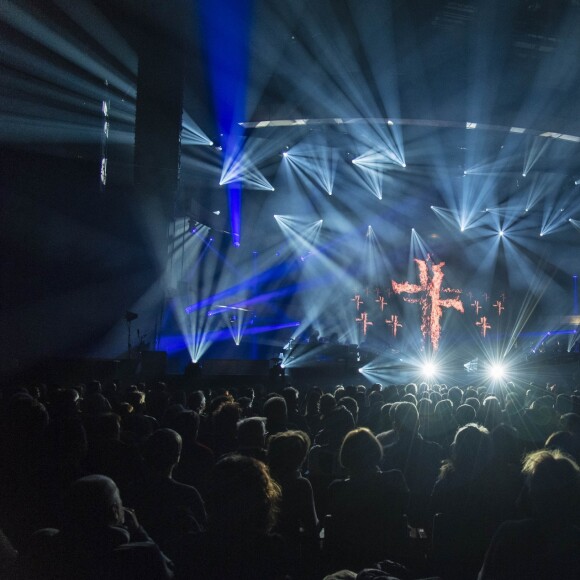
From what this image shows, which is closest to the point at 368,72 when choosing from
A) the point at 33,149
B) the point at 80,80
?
the point at 80,80

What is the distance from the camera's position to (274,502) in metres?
2.41

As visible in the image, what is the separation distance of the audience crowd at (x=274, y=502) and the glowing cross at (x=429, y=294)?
2252 centimetres

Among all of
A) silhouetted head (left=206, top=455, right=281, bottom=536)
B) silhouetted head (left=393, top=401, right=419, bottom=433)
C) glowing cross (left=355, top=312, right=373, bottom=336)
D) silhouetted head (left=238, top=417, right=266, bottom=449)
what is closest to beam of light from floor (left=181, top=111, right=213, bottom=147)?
glowing cross (left=355, top=312, right=373, bottom=336)

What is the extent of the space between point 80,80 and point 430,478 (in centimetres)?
1283

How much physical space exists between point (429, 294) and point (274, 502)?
1035 inches

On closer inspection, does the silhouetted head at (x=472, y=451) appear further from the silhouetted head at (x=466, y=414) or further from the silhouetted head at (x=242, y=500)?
the silhouetted head at (x=466, y=414)

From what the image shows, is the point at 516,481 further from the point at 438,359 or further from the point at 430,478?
the point at 438,359

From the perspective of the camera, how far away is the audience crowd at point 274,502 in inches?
77.7

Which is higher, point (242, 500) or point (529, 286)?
point (529, 286)

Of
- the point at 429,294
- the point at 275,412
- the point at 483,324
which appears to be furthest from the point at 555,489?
the point at 483,324

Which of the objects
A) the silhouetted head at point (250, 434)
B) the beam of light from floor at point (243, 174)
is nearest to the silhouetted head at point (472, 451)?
the silhouetted head at point (250, 434)

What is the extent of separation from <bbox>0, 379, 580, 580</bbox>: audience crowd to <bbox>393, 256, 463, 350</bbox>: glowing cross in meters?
22.5

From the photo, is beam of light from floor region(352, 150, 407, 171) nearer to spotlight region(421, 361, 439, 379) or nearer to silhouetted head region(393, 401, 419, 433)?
spotlight region(421, 361, 439, 379)

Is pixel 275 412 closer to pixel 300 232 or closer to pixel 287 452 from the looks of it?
pixel 287 452
